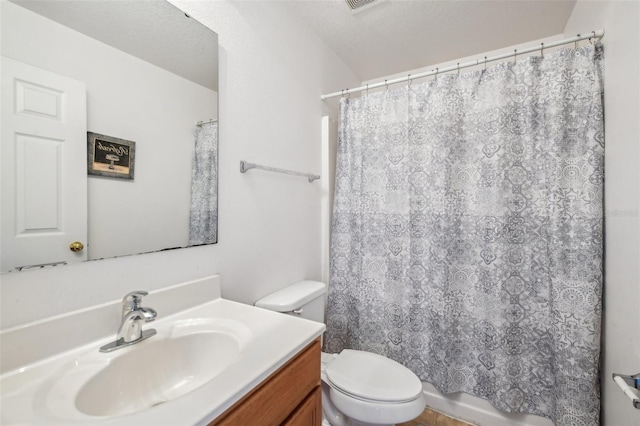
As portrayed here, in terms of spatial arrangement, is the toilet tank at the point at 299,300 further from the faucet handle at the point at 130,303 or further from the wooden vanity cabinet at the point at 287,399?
the faucet handle at the point at 130,303

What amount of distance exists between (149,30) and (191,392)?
112 cm

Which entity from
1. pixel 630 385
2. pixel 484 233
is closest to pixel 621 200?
pixel 484 233

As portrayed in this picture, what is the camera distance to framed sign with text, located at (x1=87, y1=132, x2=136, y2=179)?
30.6 inches

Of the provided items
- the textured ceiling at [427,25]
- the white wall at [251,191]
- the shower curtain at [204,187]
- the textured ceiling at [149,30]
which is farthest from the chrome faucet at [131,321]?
the textured ceiling at [427,25]

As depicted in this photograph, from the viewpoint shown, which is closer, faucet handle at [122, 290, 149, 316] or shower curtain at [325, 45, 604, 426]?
faucet handle at [122, 290, 149, 316]

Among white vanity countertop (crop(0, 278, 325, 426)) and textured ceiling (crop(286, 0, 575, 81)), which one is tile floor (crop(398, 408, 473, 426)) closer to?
white vanity countertop (crop(0, 278, 325, 426))

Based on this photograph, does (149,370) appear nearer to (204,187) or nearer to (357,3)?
(204,187)

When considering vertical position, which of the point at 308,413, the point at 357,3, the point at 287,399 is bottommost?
the point at 308,413

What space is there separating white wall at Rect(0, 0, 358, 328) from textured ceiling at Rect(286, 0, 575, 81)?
0.18m

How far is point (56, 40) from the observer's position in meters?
0.71

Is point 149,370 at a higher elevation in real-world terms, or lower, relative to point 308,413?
higher

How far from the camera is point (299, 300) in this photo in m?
1.37

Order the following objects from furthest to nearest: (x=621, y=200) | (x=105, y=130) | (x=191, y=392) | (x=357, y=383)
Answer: (x=357, y=383) → (x=621, y=200) → (x=105, y=130) → (x=191, y=392)

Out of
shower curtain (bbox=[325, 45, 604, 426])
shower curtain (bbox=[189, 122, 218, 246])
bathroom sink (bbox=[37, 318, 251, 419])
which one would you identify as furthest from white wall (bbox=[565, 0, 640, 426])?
shower curtain (bbox=[189, 122, 218, 246])
